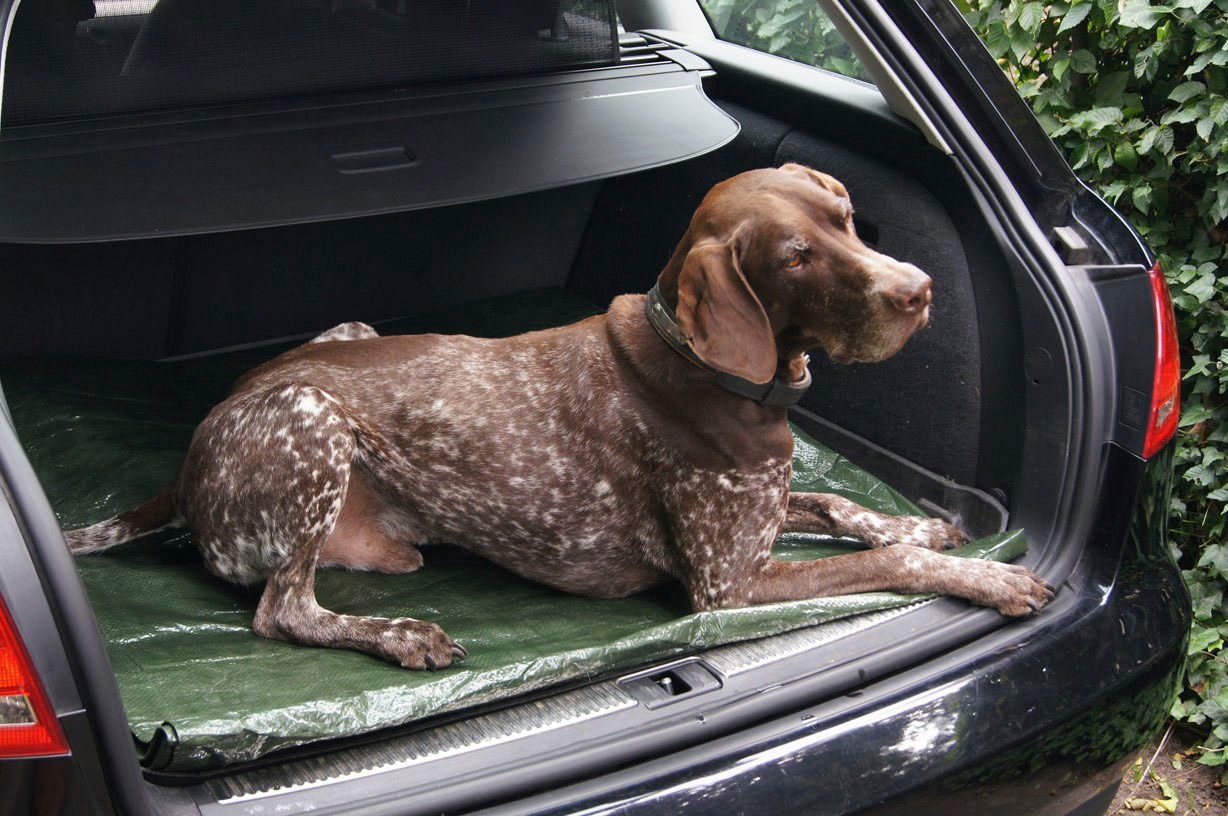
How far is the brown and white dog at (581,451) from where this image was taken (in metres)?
2.45

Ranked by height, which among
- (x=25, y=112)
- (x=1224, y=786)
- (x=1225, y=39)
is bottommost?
(x=1224, y=786)

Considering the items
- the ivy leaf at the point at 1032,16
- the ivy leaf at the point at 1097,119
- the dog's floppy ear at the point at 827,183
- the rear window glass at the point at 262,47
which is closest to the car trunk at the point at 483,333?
the dog's floppy ear at the point at 827,183

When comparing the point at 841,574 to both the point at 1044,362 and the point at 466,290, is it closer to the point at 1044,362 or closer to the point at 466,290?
the point at 1044,362

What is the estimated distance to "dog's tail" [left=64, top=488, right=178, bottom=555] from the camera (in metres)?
2.81

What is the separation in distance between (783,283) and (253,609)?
56.8 inches

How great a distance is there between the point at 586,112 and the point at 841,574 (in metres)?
1.64

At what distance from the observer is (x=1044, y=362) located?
2.54 metres

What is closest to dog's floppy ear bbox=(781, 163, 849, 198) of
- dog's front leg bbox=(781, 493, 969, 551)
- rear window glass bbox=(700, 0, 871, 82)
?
rear window glass bbox=(700, 0, 871, 82)

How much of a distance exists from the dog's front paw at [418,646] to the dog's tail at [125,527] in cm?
Result: 78

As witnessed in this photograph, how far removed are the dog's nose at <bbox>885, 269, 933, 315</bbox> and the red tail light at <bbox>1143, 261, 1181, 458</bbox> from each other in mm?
453

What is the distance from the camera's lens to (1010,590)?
2287 millimetres

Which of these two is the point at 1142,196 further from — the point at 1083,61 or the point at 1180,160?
the point at 1083,61

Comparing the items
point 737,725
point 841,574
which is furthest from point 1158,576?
point 737,725

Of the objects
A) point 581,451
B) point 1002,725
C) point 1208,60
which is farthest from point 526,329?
point 1002,725
